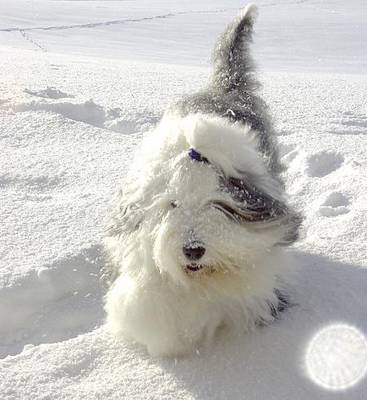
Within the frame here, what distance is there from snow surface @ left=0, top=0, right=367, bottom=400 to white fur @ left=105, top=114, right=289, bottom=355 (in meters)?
0.10

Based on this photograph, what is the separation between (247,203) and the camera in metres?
2.13

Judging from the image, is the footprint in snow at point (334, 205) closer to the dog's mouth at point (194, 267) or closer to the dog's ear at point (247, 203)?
the dog's ear at point (247, 203)

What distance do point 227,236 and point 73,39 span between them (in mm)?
11711

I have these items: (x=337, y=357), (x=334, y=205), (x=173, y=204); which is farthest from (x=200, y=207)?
(x=334, y=205)

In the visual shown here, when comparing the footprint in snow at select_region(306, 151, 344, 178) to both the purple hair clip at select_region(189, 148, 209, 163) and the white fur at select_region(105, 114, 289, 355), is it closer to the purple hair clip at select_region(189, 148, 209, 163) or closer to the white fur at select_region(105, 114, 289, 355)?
the white fur at select_region(105, 114, 289, 355)

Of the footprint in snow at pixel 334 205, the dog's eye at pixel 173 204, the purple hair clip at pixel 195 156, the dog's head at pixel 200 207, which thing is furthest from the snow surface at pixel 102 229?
the purple hair clip at pixel 195 156

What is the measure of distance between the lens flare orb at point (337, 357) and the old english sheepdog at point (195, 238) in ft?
0.67

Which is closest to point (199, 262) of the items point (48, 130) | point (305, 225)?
point (305, 225)

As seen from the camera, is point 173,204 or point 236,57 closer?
point 173,204

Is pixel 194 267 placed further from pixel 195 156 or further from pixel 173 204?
pixel 195 156

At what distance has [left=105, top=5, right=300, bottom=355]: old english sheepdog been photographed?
2.04 m

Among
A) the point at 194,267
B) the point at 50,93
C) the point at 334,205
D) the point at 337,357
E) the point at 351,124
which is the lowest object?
the point at 50,93

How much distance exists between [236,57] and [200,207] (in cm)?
143

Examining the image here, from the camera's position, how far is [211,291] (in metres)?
2.16
